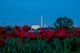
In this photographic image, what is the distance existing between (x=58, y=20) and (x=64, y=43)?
760cm

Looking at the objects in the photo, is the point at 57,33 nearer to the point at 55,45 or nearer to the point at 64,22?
the point at 55,45

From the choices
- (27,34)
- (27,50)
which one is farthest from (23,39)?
(27,50)

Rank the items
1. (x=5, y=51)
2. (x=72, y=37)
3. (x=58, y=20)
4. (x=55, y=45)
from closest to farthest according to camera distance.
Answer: (x=5, y=51)
(x=55, y=45)
(x=72, y=37)
(x=58, y=20)

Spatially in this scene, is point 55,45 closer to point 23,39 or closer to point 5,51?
point 23,39

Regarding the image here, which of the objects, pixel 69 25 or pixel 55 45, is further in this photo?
pixel 69 25

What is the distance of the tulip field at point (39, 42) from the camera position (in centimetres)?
530

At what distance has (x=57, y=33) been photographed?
6609mm

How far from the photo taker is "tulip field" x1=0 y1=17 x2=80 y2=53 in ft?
17.4

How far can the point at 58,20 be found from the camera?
13703mm

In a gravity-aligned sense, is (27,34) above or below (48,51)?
above

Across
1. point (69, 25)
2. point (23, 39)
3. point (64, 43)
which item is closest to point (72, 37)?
point (64, 43)

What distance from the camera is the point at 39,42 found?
5766mm

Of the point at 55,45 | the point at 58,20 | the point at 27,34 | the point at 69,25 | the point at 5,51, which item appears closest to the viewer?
the point at 5,51

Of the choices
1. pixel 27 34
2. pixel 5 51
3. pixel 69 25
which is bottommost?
pixel 5 51
